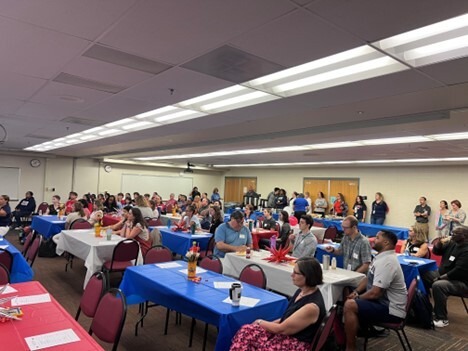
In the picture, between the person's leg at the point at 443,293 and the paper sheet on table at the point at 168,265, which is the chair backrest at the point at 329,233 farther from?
the paper sheet on table at the point at 168,265

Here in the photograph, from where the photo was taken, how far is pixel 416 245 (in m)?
5.56

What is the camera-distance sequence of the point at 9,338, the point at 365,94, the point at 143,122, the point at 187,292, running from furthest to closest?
the point at 143,122 → the point at 365,94 → the point at 187,292 → the point at 9,338

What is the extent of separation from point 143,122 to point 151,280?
353 cm

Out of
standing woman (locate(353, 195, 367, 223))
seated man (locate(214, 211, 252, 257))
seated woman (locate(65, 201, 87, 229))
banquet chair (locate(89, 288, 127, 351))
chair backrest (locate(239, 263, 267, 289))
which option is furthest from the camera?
standing woman (locate(353, 195, 367, 223))

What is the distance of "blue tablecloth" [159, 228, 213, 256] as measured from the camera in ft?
19.2

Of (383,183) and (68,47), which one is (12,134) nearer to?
(68,47)

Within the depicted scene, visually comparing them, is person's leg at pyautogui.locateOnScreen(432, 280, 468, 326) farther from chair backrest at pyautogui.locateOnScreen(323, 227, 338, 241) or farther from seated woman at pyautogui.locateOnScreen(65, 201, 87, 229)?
seated woman at pyautogui.locateOnScreen(65, 201, 87, 229)

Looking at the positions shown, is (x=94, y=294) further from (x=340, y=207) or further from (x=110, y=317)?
(x=340, y=207)

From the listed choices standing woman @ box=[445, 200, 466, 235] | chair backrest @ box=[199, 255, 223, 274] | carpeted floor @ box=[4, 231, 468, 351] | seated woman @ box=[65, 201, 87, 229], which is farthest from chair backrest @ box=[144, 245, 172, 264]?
standing woman @ box=[445, 200, 466, 235]

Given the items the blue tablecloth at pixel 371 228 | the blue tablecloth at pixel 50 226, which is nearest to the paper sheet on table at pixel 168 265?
the blue tablecloth at pixel 50 226

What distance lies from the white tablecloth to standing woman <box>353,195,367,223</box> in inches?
361

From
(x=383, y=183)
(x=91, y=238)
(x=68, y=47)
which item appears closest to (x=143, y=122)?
(x=91, y=238)

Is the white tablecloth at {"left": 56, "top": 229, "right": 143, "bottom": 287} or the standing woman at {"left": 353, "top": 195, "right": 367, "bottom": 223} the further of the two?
the standing woman at {"left": 353, "top": 195, "right": 367, "bottom": 223}

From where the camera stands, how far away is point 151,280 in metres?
3.23
